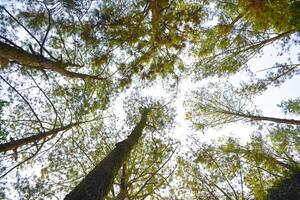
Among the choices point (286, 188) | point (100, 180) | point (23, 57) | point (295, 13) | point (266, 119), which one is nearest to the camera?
point (100, 180)

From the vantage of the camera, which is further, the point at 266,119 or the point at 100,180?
the point at 266,119

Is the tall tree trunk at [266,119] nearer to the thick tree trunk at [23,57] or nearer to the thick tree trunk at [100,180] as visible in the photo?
the thick tree trunk at [100,180]

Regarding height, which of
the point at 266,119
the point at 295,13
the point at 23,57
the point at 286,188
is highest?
the point at 266,119

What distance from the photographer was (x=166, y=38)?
6.33m

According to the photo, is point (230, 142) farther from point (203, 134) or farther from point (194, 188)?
point (194, 188)

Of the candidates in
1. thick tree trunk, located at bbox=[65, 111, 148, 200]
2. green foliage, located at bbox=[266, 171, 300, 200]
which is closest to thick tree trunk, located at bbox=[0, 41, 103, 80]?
thick tree trunk, located at bbox=[65, 111, 148, 200]

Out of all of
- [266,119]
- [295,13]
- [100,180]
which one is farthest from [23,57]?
[266,119]

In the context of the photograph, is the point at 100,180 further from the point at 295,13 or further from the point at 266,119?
the point at 266,119

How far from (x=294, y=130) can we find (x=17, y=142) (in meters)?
9.61

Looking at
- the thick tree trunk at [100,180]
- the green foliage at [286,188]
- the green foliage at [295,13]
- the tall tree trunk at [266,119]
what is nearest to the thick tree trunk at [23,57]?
the thick tree trunk at [100,180]

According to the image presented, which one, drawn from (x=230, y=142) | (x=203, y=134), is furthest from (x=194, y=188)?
(x=203, y=134)

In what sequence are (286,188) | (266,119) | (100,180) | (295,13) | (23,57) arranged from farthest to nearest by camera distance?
(266,119) → (286,188) → (295,13) → (23,57) → (100,180)

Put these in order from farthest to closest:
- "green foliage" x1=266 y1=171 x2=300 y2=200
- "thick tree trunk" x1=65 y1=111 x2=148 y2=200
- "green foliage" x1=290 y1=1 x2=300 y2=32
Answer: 1. "green foliage" x1=266 y1=171 x2=300 y2=200
2. "green foliage" x1=290 y1=1 x2=300 y2=32
3. "thick tree trunk" x1=65 y1=111 x2=148 y2=200

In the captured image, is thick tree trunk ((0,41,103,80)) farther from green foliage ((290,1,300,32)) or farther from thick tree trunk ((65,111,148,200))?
green foliage ((290,1,300,32))
